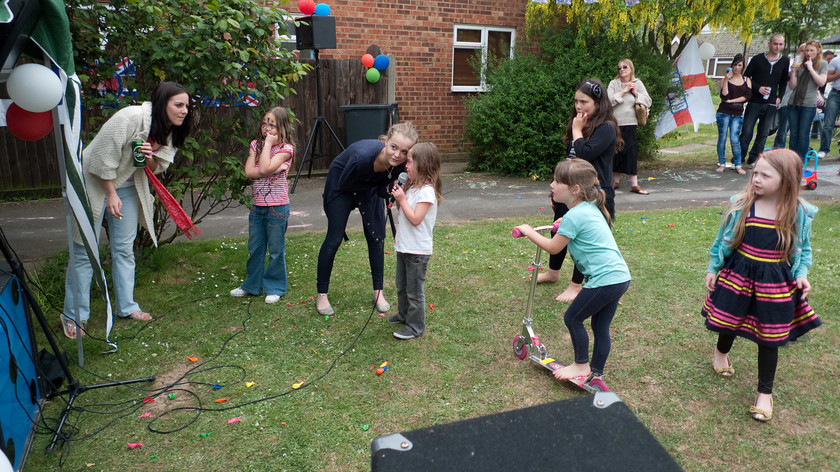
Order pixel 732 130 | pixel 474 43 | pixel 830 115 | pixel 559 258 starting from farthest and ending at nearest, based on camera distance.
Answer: pixel 830 115
pixel 474 43
pixel 732 130
pixel 559 258

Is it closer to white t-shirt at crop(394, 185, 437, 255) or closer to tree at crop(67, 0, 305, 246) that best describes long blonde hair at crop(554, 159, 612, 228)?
white t-shirt at crop(394, 185, 437, 255)

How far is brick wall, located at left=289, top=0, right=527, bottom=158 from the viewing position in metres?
11.3

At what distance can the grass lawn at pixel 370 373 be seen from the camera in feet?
10.8

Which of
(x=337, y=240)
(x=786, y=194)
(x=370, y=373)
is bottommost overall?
(x=370, y=373)

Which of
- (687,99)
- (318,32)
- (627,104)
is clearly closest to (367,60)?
(318,32)

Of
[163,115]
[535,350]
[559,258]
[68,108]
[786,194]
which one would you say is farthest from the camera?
[559,258]

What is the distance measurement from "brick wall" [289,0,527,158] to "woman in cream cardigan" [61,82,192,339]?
7059 millimetres

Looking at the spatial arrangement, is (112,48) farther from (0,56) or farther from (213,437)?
(213,437)

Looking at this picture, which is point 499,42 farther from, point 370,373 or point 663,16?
point 370,373

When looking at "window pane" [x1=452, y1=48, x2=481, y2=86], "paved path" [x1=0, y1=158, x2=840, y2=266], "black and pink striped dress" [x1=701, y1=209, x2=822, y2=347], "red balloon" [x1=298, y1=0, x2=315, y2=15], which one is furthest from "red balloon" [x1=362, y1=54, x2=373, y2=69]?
"black and pink striped dress" [x1=701, y1=209, x2=822, y2=347]

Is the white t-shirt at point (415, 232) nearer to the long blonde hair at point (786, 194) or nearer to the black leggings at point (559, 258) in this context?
the black leggings at point (559, 258)

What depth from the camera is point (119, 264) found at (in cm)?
468

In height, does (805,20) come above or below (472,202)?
above

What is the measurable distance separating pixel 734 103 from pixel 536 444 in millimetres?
10710
